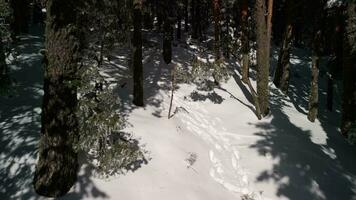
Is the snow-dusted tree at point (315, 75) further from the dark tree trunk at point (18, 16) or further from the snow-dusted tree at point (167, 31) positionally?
the dark tree trunk at point (18, 16)

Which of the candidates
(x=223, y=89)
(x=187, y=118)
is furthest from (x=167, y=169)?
(x=223, y=89)

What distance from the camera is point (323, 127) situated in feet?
46.2

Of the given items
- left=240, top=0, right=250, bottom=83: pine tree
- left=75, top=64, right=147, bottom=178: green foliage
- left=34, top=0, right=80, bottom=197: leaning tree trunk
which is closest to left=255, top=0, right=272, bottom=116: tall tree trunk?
left=240, top=0, right=250, bottom=83: pine tree

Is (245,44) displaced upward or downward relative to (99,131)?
upward

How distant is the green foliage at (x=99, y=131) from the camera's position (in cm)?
757

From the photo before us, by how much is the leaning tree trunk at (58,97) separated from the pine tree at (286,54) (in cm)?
1286

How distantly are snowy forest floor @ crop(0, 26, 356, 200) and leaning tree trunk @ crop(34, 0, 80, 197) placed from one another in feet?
1.25

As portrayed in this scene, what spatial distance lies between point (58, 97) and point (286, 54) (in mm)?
13301

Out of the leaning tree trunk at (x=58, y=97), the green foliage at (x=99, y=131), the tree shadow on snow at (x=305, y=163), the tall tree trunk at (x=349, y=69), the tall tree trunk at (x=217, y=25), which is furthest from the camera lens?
the tall tree trunk at (x=217, y=25)

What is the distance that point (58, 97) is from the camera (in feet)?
23.1

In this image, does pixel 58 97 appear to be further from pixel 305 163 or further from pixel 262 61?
pixel 262 61

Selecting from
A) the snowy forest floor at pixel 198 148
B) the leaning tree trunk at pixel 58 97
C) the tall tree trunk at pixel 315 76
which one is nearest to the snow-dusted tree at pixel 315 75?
the tall tree trunk at pixel 315 76

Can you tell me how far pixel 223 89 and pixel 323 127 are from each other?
169 inches

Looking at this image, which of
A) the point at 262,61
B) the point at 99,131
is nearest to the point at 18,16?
the point at 262,61
